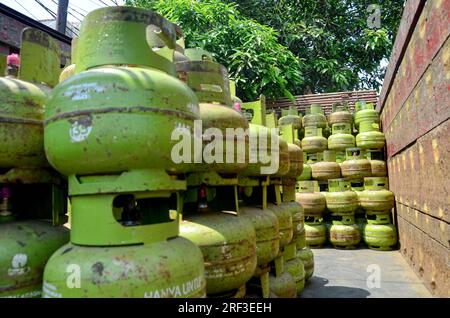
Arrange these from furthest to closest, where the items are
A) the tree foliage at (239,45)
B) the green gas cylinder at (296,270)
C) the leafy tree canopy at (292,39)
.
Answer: the leafy tree canopy at (292,39) < the tree foliage at (239,45) < the green gas cylinder at (296,270)

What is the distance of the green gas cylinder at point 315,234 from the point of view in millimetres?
7109

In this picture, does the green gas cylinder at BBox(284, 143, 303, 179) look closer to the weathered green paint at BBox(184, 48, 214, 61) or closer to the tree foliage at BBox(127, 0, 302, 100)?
the weathered green paint at BBox(184, 48, 214, 61)

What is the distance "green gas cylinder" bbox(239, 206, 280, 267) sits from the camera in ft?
9.30

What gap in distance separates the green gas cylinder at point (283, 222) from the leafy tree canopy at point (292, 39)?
269 inches

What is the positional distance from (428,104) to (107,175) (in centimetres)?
306

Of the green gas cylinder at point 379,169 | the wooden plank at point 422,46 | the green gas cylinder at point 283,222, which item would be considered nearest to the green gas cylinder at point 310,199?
the green gas cylinder at point 379,169

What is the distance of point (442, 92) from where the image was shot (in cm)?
290

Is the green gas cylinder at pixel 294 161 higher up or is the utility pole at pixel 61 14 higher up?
the utility pole at pixel 61 14

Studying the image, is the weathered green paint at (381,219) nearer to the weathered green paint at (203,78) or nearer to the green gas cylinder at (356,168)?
the green gas cylinder at (356,168)

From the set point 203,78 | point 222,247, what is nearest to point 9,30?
point 203,78

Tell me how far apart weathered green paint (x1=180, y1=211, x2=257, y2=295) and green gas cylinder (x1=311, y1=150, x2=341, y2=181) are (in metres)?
5.32

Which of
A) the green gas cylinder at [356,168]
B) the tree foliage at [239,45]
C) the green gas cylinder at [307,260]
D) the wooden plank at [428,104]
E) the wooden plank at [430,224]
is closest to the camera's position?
the wooden plank at [428,104]

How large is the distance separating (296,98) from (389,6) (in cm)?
630
